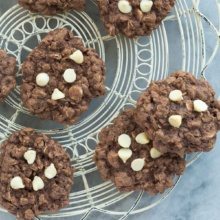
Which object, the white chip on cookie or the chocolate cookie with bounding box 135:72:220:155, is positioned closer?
the chocolate cookie with bounding box 135:72:220:155

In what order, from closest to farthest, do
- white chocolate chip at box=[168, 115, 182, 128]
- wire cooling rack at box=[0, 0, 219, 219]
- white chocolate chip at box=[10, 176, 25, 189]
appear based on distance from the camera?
white chocolate chip at box=[168, 115, 182, 128], white chocolate chip at box=[10, 176, 25, 189], wire cooling rack at box=[0, 0, 219, 219]

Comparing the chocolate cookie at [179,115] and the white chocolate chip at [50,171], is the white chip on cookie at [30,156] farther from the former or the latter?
the chocolate cookie at [179,115]

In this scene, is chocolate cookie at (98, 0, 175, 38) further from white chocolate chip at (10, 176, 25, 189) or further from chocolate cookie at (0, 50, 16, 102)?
white chocolate chip at (10, 176, 25, 189)

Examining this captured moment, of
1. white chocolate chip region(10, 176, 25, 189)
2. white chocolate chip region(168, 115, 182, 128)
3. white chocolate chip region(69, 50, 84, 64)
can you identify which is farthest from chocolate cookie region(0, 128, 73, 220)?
white chocolate chip region(168, 115, 182, 128)

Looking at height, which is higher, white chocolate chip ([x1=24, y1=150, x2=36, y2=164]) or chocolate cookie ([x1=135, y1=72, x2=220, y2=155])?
chocolate cookie ([x1=135, y1=72, x2=220, y2=155])

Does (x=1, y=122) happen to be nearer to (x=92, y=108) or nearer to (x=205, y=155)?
(x=92, y=108)

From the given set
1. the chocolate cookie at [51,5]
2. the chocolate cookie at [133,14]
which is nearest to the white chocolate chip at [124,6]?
the chocolate cookie at [133,14]

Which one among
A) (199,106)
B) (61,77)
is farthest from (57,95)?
(199,106)
